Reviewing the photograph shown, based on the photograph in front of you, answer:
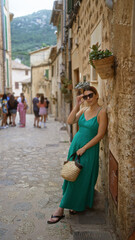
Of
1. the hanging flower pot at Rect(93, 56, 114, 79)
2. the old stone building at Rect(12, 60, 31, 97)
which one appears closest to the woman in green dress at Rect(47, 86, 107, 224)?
the hanging flower pot at Rect(93, 56, 114, 79)

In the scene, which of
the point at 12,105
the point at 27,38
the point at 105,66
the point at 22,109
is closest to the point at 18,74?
Answer: the point at 22,109

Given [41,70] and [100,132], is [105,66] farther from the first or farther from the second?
[41,70]

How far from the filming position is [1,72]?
746 inches

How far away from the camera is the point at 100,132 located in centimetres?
330

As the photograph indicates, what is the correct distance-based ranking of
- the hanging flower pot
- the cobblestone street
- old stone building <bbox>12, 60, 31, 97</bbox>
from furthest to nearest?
old stone building <bbox>12, 60, 31, 97</bbox> < the cobblestone street < the hanging flower pot

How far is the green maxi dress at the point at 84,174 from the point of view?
340cm

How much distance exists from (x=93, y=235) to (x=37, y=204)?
1.28 meters

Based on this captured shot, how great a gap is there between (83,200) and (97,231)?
0.44 metres

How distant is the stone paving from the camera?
3.22 metres

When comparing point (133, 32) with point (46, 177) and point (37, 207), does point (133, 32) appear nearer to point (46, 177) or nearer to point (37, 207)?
point (37, 207)

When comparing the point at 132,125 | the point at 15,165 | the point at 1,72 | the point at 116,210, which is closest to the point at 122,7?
the point at 132,125

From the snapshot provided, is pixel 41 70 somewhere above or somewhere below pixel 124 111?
above

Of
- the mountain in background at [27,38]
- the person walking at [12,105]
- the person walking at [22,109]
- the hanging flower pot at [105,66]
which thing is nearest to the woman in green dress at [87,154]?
the hanging flower pot at [105,66]

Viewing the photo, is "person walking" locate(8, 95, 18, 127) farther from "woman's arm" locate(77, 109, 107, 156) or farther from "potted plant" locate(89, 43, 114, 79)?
"potted plant" locate(89, 43, 114, 79)
